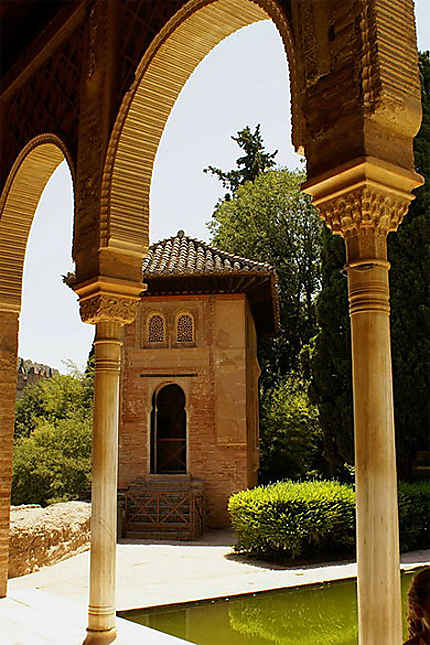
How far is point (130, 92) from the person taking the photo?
5277 millimetres

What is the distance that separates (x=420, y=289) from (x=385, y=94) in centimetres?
1290

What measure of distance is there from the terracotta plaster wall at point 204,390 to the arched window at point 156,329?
0.14m

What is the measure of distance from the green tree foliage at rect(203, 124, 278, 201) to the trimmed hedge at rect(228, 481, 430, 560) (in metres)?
21.3

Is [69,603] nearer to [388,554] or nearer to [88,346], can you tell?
[388,554]

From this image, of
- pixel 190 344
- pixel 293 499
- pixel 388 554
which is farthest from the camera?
pixel 190 344

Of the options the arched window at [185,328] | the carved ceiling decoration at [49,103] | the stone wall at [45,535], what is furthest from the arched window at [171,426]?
the carved ceiling decoration at [49,103]

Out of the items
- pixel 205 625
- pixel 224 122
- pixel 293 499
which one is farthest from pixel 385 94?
pixel 224 122

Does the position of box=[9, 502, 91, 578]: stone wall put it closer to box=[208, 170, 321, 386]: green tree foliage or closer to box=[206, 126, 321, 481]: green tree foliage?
box=[206, 126, 321, 481]: green tree foliage

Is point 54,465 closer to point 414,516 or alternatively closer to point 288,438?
point 288,438

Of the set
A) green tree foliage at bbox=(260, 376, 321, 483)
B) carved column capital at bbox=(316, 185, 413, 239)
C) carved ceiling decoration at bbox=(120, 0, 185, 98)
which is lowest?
green tree foliage at bbox=(260, 376, 321, 483)

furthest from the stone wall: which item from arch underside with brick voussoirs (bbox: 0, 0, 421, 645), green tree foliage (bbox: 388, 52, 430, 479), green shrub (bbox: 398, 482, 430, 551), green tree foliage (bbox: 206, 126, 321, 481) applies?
green tree foliage (bbox: 206, 126, 321, 481)

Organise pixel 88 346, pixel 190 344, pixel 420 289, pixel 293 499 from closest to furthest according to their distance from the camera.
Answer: pixel 293 499 → pixel 420 289 → pixel 190 344 → pixel 88 346

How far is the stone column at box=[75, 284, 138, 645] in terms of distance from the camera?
4.96 meters

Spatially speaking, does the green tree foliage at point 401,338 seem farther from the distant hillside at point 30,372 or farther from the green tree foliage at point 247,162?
the distant hillside at point 30,372
